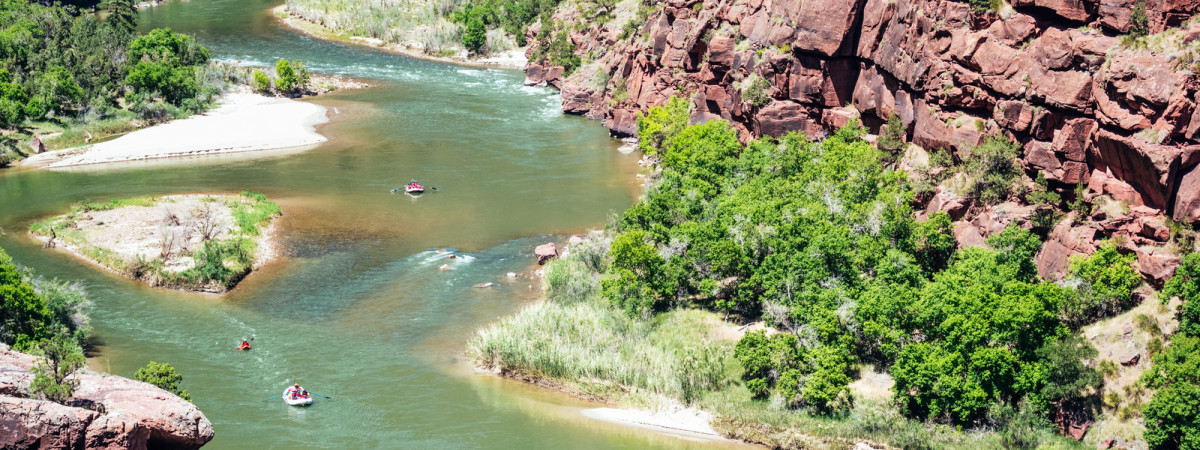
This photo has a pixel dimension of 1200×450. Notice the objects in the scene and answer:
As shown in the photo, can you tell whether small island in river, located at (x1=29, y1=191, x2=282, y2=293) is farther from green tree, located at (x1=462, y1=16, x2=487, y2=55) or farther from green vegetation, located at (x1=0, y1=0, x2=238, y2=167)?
green tree, located at (x1=462, y1=16, x2=487, y2=55)

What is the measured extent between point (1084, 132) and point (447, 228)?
4450cm

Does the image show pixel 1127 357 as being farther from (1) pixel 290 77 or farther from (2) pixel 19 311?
(1) pixel 290 77

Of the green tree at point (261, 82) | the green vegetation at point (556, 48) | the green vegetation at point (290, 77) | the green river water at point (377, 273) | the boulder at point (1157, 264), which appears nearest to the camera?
the boulder at point (1157, 264)

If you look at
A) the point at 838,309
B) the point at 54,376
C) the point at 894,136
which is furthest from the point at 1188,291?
the point at 54,376

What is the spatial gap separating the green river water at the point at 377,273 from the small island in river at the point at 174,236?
125cm

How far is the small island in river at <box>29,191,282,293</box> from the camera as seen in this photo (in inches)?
2594

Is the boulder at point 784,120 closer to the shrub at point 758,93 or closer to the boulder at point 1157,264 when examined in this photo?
the shrub at point 758,93

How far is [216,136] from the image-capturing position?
10275 cm

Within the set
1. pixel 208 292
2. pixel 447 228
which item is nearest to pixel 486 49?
pixel 447 228

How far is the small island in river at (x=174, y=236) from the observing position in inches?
2594

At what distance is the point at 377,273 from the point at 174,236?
49.4ft

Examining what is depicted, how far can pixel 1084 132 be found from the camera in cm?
5369

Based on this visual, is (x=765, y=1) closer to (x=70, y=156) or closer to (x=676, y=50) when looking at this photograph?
(x=676, y=50)

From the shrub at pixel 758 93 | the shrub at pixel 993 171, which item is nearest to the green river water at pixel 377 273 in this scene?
the shrub at pixel 758 93
